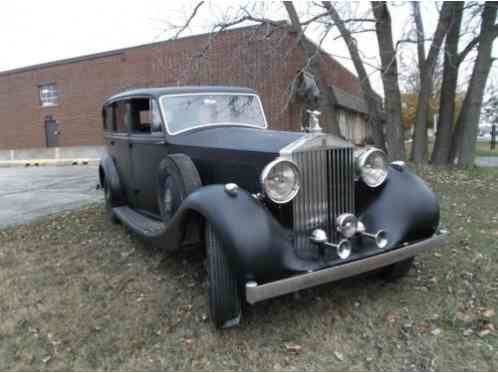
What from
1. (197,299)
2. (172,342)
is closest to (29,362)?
(172,342)

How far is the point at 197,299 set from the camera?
335 centimetres

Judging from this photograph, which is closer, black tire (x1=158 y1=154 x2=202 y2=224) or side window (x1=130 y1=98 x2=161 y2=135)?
black tire (x1=158 y1=154 x2=202 y2=224)

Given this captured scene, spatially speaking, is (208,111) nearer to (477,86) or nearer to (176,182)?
(176,182)

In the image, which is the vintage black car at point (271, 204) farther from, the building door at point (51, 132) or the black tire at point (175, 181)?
the building door at point (51, 132)

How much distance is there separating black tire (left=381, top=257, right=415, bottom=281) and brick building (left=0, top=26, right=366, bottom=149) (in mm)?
11828

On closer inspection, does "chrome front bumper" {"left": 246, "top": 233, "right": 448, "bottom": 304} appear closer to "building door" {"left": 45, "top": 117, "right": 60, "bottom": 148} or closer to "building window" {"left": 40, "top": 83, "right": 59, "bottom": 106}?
"building door" {"left": 45, "top": 117, "right": 60, "bottom": 148}

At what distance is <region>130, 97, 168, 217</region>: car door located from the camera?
4.18 metres

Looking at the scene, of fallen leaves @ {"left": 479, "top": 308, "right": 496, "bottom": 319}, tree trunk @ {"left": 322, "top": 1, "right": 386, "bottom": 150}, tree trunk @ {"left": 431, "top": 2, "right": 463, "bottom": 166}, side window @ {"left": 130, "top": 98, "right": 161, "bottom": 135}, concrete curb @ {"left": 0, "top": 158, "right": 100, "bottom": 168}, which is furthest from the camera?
concrete curb @ {"left": 0, "top": 158, "right": 100, "bottom": 168}

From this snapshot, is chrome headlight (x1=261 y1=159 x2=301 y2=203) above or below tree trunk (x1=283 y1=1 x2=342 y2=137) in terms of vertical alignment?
below

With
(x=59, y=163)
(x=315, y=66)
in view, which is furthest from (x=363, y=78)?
(x=59, y=163)

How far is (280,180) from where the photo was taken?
2789 mm

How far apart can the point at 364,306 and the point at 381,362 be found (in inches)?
26.4

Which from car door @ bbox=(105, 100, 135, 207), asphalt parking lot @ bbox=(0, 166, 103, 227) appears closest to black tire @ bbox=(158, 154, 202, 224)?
car door @ bbox=(105, 100, 135, 207)

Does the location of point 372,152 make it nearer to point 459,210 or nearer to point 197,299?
point 197,299
